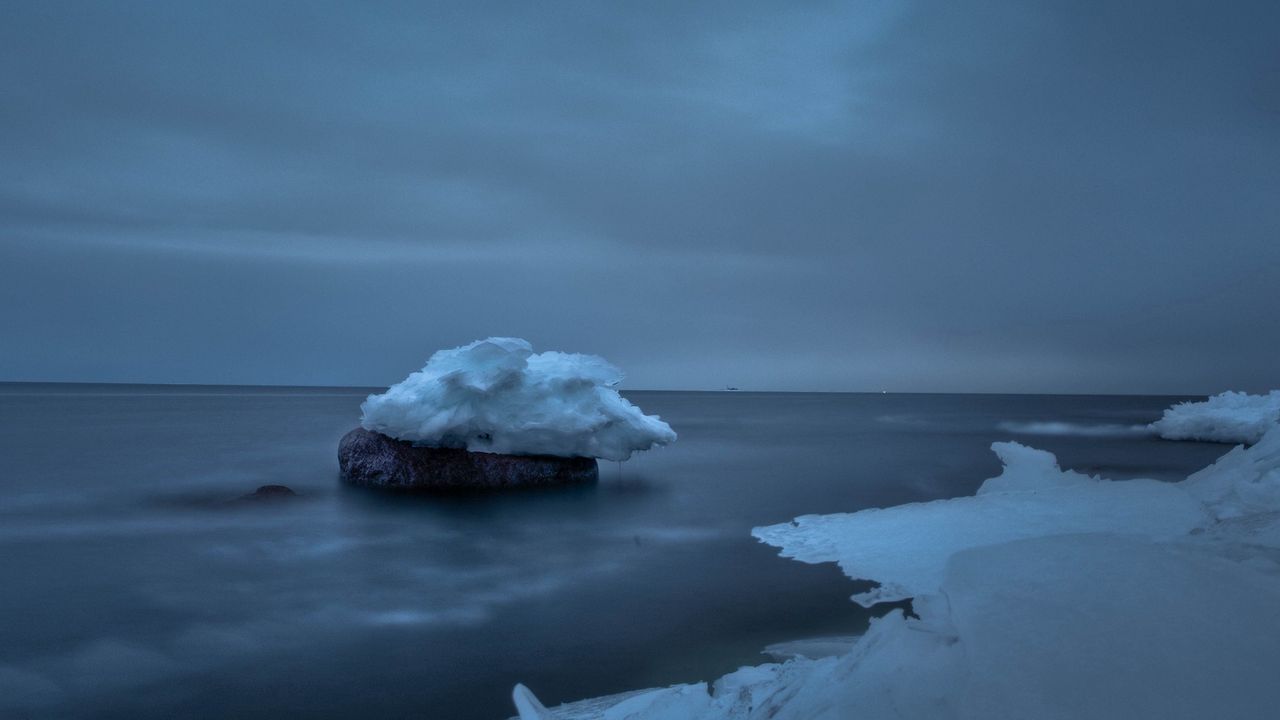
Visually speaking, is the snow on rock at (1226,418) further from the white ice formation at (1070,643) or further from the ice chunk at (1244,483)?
the white ice formation at (1070,643)

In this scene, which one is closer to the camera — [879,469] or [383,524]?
[383,524]

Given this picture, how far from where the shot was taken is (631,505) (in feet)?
37.2

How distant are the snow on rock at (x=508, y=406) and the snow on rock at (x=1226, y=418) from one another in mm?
22962

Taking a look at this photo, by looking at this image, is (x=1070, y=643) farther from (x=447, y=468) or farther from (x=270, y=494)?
(x=270, y=494)

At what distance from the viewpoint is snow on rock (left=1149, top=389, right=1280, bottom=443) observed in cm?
2442

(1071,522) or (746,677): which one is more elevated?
(1071,522)

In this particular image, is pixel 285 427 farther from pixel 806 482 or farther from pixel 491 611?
pixel 491 611

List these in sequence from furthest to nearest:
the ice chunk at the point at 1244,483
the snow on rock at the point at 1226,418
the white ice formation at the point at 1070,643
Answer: the snow on rock at the point at 1226,418 < the ice chunk at the point at 1244,483 < the white ice formation at the point at 1070,643

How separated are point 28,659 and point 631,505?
750 centimetres

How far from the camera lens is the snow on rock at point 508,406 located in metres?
11.0

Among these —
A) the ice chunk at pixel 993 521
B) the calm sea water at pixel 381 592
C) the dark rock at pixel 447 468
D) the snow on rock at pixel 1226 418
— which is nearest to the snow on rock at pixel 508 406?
the dark rock at pixel 447 468

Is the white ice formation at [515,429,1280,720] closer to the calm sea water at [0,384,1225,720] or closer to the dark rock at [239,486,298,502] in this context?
the calm sea water at [0,384,1225,720]

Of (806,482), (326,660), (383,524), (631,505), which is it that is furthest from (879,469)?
(326,660)

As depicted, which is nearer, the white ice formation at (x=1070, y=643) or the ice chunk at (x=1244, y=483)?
the white ice formation at (x=1070, y=643)
